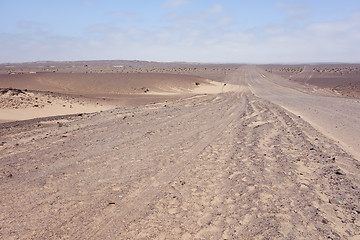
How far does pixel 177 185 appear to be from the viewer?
627 centimetres

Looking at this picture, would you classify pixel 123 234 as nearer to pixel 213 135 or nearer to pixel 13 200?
pixel 13 200

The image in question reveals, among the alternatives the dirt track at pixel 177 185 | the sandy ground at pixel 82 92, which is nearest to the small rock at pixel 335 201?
the dirt track at pixel 177 185

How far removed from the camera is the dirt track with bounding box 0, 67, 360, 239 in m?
4.65

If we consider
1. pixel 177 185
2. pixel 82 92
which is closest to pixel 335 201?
pixel 177 185

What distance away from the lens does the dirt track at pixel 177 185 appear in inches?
183

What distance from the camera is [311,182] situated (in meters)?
6.48

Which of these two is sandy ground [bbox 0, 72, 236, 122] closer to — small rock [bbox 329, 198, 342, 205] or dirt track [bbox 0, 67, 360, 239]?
dirt track [bbox 0, 67, 360, 239]

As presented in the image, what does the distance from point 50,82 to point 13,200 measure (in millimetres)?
33953

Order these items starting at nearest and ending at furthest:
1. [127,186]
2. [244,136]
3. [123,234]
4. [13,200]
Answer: [123,234] → [13,200] → [127,186] → [244,136]

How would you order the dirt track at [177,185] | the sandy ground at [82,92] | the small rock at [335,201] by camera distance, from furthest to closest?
the sandy ground at [82,92]
the small rock at [335,201]
the dirt track at [177,185]

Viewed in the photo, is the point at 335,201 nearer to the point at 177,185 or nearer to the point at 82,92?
the point at 177,185

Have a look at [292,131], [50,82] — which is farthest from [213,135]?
[50,82]

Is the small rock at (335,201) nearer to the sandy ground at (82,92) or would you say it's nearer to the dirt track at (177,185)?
the dirt track at (177,185)

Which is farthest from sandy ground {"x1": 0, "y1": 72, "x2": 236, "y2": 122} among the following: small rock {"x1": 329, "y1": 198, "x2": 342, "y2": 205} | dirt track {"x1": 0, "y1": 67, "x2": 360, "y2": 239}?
small rock {"x1": 329, "y1": 198, "x2": 342, "y2": 205}
